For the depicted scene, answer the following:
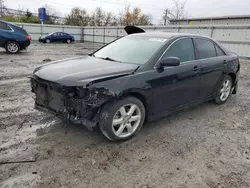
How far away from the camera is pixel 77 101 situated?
272cm

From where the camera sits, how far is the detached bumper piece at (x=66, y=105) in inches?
108

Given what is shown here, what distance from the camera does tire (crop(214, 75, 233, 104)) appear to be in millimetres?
4746

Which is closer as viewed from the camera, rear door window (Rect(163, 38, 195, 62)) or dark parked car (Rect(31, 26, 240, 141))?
dark parked car (Rect(31, 26, 240, 141))

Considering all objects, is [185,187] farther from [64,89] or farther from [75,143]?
[64,89]

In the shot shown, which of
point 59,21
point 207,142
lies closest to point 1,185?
point 207,142

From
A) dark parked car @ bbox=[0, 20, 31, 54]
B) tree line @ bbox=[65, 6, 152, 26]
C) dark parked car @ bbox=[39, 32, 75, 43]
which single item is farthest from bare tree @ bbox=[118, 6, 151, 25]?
dark parked car @ bbox=[0, 20, 31, 54]

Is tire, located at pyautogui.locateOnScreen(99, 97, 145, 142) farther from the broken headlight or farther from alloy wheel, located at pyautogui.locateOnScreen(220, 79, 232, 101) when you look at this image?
alloy wheel, located at pyautogui.locateOnScreen(220, 79, 232, 101)

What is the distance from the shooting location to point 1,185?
218 cm

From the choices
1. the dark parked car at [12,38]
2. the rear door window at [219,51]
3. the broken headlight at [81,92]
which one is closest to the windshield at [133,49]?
the broken headlight at [81,92]

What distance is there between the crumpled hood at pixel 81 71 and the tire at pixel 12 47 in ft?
32.9

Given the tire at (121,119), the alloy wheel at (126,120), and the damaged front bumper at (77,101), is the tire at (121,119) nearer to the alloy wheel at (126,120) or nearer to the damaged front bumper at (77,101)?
the alloy wheel at (126,120)

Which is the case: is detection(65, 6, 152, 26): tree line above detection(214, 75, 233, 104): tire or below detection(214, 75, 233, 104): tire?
above

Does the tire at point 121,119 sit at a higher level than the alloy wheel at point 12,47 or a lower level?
lower

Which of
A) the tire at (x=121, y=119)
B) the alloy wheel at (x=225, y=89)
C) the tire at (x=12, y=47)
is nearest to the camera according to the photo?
the tire at (x=121, y=119)
